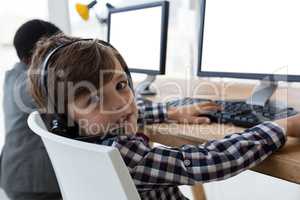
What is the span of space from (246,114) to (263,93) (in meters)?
0.16

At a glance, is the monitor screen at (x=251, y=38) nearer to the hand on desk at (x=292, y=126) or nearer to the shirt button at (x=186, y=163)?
the hand on desk at (x=292, y=126)

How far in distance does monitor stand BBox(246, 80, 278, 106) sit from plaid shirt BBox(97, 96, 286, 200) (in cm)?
32

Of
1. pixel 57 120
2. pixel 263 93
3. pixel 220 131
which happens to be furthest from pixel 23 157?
pixel 263 93

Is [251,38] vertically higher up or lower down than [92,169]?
higher up

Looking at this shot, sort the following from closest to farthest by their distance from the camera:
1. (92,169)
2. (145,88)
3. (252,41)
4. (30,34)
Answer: (92,169) < (252,41) < (30,34) < (145,88)

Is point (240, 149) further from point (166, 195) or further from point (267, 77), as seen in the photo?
point (267, 77)

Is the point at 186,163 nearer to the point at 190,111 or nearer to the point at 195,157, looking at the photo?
the point at 195,157

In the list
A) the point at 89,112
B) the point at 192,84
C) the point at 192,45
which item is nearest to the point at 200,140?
the point at 89,112

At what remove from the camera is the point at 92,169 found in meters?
0.42

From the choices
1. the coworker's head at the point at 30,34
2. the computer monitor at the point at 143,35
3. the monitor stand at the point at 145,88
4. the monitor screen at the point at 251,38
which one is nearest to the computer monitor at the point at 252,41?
the monitor screen at the point at 251,38

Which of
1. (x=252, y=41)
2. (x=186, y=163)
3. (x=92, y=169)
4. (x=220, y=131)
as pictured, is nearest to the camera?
(x=92, y=169)

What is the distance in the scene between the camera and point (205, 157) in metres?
0.60

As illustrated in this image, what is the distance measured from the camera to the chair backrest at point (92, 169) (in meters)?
0.39

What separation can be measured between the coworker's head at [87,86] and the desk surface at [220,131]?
0.18 metres
